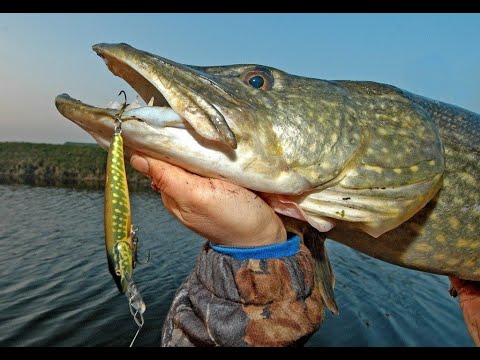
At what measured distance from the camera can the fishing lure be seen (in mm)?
1633

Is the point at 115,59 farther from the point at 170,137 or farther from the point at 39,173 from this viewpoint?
the point at 39,173

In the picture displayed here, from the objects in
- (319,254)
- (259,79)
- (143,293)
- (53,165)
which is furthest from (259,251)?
(53,165)

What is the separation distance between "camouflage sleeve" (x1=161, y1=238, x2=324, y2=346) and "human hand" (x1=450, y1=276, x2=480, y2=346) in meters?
1.80

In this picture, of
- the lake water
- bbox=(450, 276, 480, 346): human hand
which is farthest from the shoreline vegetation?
bbox=(450, 276, 480, 346): human hand

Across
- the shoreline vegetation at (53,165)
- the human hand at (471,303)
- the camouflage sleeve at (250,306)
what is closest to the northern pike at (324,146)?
the camouflage sleeve at (250,306)

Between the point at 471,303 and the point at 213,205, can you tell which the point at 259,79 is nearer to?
the point at 213,205

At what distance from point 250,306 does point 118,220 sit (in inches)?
28.0

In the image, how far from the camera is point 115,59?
192 cm

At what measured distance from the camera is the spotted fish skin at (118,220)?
1634 mm

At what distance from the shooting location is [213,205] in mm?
1881

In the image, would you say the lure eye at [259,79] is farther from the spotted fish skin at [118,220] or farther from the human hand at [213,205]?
the spotted fish skin at [118,220]

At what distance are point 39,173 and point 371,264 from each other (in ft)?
113

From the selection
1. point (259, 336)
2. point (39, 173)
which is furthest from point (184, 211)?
point (39, 173)

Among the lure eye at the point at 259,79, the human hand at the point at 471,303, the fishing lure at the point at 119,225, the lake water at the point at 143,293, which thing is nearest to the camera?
the fishing lure at the point at 119,225
